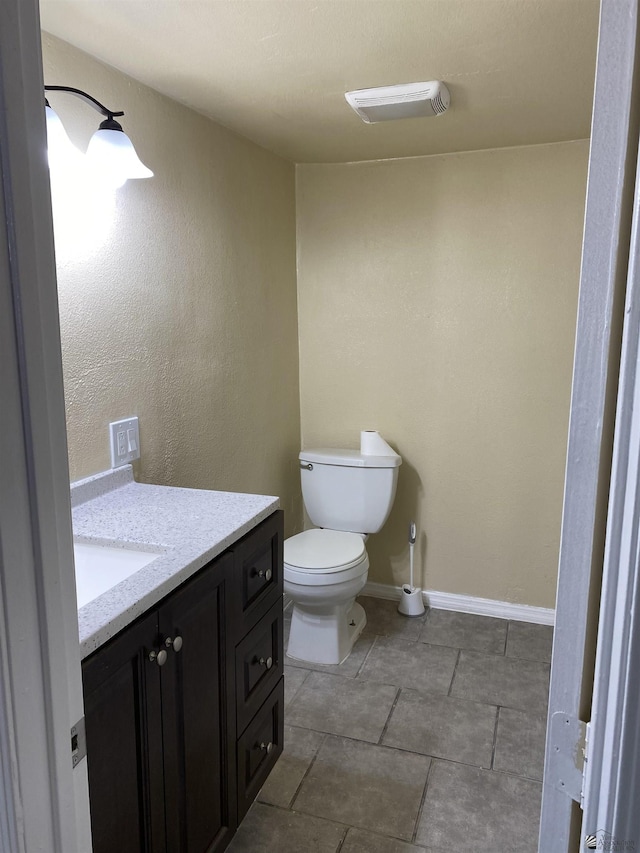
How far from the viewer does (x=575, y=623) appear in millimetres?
677

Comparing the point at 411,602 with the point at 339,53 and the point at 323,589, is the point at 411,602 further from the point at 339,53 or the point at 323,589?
the point at 339,53

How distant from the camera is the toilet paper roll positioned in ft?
10.3

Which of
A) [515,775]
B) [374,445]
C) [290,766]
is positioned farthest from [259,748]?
[374,445]

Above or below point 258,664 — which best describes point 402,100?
above

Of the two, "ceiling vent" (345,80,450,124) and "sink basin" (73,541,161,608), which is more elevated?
"ceiling vent" (345,80,450,124)

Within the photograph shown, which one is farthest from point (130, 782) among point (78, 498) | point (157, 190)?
point (157, 190)

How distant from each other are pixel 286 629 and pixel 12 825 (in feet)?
7.68

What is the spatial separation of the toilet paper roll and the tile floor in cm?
84

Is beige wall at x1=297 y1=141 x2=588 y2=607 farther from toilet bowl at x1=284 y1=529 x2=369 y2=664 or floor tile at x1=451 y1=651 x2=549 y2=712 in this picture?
toilet bowl at x1=284 y1=529 x2=369 y2=664

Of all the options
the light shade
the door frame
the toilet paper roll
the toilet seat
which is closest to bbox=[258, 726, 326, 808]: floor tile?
the toilet seat

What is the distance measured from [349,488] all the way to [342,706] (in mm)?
995

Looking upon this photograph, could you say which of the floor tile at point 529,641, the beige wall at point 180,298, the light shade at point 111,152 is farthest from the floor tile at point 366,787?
the light shade at point 111,152

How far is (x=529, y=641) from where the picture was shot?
2977 mm

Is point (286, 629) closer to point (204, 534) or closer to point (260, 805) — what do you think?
point (260, 805)
